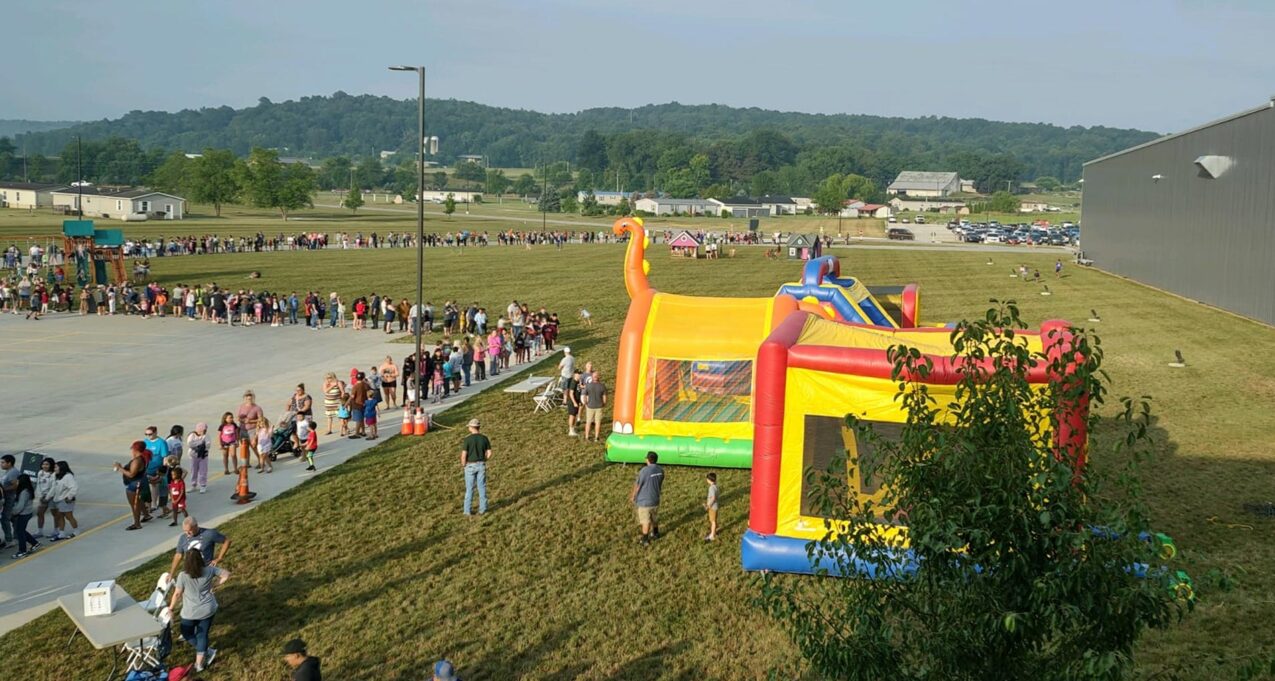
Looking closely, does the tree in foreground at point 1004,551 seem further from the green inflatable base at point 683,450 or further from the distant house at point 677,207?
the distant house at point 677,207

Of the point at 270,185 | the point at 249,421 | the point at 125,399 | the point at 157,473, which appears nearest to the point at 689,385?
the point at 249,421

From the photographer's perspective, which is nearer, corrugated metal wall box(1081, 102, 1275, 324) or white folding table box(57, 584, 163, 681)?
white folding table box(57, 584, 163, 681)

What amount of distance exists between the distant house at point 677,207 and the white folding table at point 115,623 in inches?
5709

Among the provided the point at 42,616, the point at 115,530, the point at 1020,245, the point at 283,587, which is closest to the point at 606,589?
the point at 283,587

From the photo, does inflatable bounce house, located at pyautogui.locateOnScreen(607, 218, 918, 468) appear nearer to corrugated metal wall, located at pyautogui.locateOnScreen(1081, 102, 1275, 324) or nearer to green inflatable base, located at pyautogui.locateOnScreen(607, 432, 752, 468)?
green inflatable base, located at pyautogui.locateOnScreen(607, 432, 752, 468)

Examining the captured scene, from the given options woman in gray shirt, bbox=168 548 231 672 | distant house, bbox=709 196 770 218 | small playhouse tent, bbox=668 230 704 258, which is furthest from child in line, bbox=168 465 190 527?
distant house, bbox=709 196 770 218

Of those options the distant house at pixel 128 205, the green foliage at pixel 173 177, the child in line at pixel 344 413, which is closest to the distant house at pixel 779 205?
the green foliage at pixel 173 177

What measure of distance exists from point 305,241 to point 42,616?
59343mm

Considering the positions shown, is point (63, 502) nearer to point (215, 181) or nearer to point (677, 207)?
point (215, 181)

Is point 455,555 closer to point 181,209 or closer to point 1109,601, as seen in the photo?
point 1109,601

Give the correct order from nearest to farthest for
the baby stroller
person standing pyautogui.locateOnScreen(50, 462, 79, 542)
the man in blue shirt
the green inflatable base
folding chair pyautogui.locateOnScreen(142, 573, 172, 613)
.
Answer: folding chair pyautogui.locateOnScreen(142, 573, 172, 613), person standing pyautogui.locateOnScreen(50, 462, 79, 542), the man in blue shirt, the green inflatable base, the baby stroller

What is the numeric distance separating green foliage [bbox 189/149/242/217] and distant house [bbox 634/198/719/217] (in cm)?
6417

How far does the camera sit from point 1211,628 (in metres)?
11.3

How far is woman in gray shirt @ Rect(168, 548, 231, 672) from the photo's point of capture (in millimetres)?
10484
